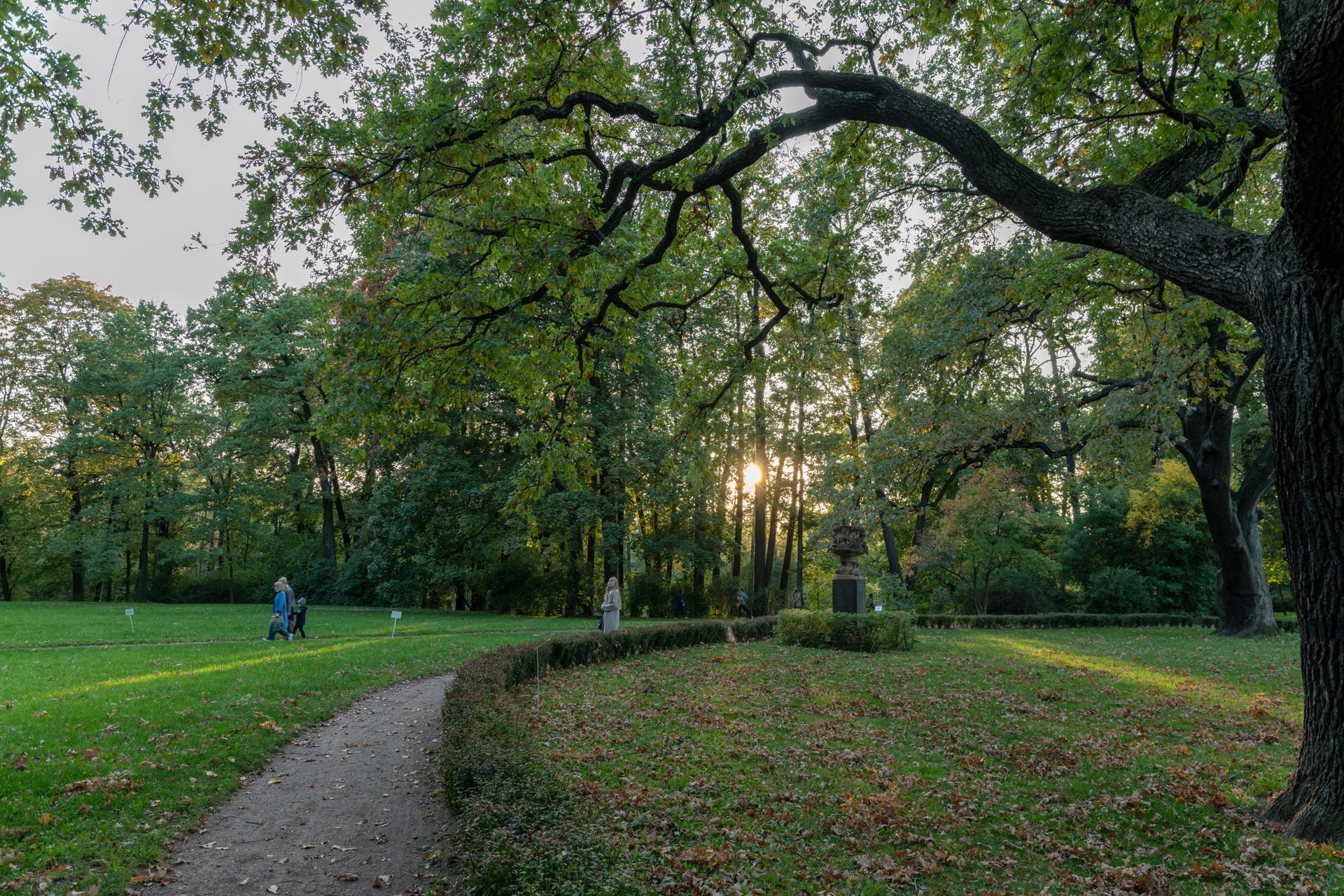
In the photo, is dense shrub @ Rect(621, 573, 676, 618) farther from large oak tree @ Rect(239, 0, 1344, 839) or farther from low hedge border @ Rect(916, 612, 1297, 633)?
large oak tree @ Rect(239, 0, 1344, 839)

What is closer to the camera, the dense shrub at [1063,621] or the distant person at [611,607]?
the distant person at [611,607]

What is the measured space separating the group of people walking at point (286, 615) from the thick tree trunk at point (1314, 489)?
53.5ft

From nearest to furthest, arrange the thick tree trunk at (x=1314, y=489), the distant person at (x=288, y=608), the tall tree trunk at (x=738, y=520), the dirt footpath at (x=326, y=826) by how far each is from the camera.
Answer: the thick tree trunk at (x=1314, y=489) < the dirt footpath at (x=326, y=826) < the distant person at (x=288, y=608) < the tall tree trunk at (x=738, y=520)

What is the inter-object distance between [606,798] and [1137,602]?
2948 centimetres

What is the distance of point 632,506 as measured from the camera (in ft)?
90.7

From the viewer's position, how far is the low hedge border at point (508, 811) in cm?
342

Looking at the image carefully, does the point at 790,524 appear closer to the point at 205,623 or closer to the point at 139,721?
the point at 205,623

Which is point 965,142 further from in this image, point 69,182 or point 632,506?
point 632,506

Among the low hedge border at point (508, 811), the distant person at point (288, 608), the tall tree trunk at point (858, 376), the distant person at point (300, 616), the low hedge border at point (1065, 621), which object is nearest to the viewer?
the low hedge border at point (508, 811)

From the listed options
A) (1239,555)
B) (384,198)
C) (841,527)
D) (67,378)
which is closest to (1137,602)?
(1239,555)

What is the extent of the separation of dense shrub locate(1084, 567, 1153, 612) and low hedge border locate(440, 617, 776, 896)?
27125 mm

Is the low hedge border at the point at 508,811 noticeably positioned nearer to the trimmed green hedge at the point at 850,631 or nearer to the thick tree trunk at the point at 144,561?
the trimmed green hedge at the point at 850,631

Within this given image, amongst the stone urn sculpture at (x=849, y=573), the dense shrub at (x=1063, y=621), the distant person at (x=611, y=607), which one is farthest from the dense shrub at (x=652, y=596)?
the distant person at (x=611, y=607)

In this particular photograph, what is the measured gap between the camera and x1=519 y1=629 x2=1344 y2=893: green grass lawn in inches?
178
